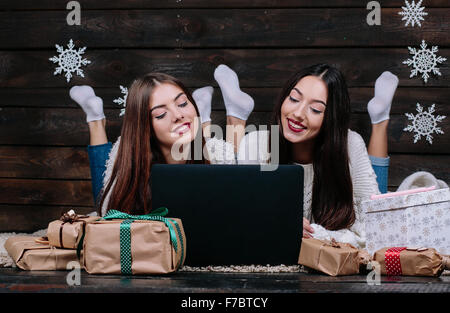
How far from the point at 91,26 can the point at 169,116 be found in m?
1.25

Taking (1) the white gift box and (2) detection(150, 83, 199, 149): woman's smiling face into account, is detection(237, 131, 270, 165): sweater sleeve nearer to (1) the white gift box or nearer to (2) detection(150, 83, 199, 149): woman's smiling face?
(2) detection(150, 83, 199, 149): woman's smiling face

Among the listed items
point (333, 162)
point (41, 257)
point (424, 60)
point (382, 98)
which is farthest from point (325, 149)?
point (41, 257)

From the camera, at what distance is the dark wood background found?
3.03 meters

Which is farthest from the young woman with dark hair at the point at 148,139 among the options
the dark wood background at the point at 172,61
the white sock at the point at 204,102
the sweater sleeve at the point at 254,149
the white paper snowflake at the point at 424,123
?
the white paper snowflake at the point at 424,123

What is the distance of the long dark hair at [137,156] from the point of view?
2.12 metres

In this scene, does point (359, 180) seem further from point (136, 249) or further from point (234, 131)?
point (136, 249)

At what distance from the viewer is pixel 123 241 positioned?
1.55 meters

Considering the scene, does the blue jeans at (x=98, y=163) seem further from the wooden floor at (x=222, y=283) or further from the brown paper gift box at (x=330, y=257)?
the brown paper gift box at (x=330, y=257)

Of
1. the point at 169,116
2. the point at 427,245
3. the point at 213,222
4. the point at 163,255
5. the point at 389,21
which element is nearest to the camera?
the point at 163,255

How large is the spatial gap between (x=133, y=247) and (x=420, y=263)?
0.83m

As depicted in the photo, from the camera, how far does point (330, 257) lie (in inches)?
62.4

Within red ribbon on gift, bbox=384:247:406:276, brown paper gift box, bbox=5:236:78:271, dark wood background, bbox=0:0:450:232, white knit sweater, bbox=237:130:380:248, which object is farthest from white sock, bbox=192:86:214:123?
red ribbon on gift, bbox=384:247:406:276
